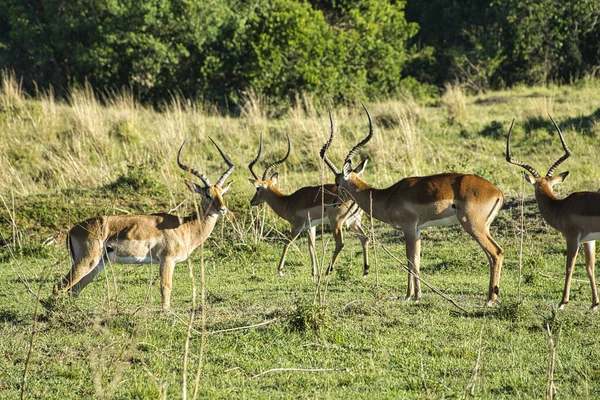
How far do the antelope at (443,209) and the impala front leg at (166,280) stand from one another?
5.58ft

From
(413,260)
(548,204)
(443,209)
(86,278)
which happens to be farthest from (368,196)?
(86,278)

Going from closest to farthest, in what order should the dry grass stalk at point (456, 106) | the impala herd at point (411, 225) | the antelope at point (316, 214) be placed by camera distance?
the impala herd at point (411, 225) < the antelope at point (316, 214) < the dry grass stalk at point (456, 106)

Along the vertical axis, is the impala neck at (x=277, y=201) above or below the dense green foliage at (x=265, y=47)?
below

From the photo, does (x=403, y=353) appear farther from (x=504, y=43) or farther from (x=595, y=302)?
(x=504, y=43)

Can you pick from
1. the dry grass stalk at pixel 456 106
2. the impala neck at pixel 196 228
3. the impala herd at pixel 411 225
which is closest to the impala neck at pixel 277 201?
the impala herd at pixel 411 225

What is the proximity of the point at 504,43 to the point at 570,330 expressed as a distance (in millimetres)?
16036

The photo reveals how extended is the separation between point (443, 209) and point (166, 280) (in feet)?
8.27

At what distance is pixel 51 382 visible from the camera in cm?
547

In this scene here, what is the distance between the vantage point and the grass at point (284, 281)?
5566 millimetres

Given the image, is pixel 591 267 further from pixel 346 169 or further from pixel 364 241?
pixel 364 241

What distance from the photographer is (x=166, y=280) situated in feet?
24.8

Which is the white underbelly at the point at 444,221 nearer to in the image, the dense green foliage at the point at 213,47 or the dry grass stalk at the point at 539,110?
the dry grass stalk at the point at 539,110

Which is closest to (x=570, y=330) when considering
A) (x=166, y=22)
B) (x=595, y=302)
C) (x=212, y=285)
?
(x=595, y=302)

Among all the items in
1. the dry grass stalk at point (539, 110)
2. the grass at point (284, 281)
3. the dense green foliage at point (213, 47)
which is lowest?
the grass at point (284, 281)
